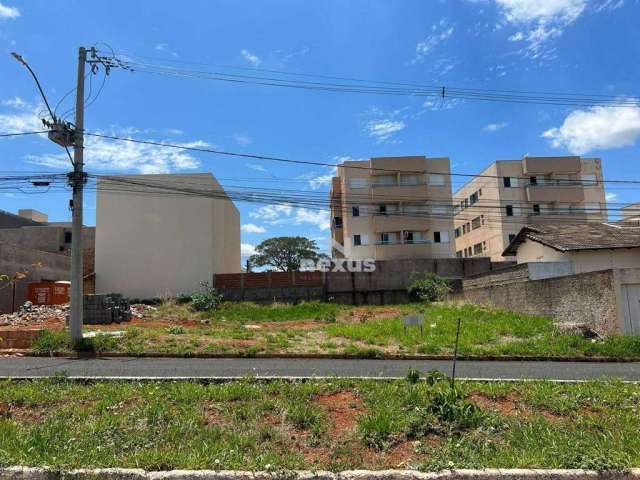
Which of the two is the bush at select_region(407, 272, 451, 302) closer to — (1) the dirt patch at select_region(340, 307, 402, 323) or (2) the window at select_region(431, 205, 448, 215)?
(1) the dirt patch at select_region(340, 307, 402, 323)

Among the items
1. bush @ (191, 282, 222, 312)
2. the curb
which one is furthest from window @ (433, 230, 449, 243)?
the curb

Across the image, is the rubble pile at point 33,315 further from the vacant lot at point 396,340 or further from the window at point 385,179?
the window at point 385,179

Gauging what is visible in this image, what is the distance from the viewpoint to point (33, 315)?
21422mm

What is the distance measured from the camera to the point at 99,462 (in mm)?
4496

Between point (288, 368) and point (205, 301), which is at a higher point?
point (205, 301)

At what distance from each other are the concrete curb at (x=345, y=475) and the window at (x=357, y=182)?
4857 centimetres

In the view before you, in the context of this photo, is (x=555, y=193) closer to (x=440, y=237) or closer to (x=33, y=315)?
(x=440, y=237)

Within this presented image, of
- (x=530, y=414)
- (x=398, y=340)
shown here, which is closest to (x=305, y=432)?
(x=530, y=414)

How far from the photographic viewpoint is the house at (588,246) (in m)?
22.2

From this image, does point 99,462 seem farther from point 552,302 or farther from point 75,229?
point 552,302

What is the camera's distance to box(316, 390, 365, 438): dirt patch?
218 inches

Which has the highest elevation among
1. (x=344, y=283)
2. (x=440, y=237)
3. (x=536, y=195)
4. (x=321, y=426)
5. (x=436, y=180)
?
(x=436, y=180)

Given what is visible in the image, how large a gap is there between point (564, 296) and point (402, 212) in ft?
108

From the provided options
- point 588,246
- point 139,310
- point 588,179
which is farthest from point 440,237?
point 139,310
